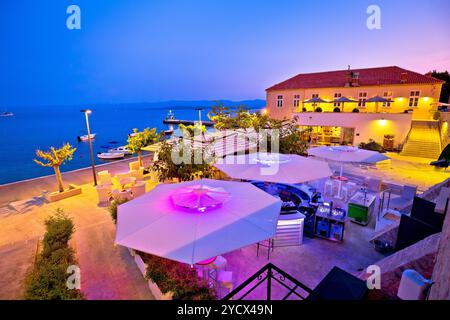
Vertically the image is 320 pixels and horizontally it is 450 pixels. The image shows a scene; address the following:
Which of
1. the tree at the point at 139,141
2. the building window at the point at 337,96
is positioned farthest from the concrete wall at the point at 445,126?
the tree at the point at 139,141

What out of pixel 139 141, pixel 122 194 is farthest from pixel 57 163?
pixel 139 141

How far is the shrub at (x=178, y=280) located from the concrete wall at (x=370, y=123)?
2118 centimetres

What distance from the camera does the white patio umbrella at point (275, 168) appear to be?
7094 millimetres

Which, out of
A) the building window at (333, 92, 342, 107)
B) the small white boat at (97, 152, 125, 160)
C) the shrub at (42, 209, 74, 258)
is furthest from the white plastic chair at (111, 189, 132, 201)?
the small white boat at (97, 152, 125, 160)

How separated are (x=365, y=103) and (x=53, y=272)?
89.3 ft

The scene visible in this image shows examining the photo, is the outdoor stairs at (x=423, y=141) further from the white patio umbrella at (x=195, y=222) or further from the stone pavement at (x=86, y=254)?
the stone pavement at (x=86, y=254)

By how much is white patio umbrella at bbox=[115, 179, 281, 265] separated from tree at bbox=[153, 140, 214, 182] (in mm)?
4557

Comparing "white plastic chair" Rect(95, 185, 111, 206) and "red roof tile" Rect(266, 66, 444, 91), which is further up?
"red roof tile" Rect(266, 66, 444, 91)

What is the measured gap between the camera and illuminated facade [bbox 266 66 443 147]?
2030cm

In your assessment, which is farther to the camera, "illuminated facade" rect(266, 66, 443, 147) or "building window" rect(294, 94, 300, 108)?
"building window" rect(294, 94, 300, 108)

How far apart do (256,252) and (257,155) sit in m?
3.65

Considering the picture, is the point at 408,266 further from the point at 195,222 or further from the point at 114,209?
the point at 114,209

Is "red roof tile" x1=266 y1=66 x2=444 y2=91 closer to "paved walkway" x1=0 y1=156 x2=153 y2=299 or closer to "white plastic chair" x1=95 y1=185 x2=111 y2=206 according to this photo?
"white plastic chair" x1=95 y1=185 x2=111 y2=206

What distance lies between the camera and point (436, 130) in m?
19.2
